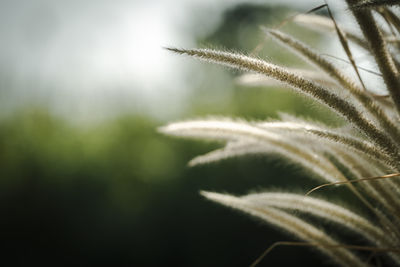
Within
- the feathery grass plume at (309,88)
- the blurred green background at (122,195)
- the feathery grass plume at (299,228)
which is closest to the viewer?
the feathery grass plume at (309,88)

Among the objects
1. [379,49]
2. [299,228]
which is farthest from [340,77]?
[299,228]

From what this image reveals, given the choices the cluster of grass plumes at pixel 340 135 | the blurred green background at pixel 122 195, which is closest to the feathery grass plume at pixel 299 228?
the cluster of grass plumes at pixel 340 135

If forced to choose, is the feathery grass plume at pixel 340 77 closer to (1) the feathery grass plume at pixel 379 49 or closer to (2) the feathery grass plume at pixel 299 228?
(1) the feathery grass plume at pixel 379 49

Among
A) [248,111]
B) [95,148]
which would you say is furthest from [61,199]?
[248,111]

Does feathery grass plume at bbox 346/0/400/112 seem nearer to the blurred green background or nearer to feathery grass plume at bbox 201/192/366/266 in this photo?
feathery grass plume at bbox 201/192/366/266

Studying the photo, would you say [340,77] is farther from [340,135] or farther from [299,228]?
[299,228]

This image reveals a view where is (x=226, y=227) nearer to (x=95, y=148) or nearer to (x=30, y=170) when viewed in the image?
(x=95, y=148)

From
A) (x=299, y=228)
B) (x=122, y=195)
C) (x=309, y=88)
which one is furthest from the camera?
(x=122, y=195)
